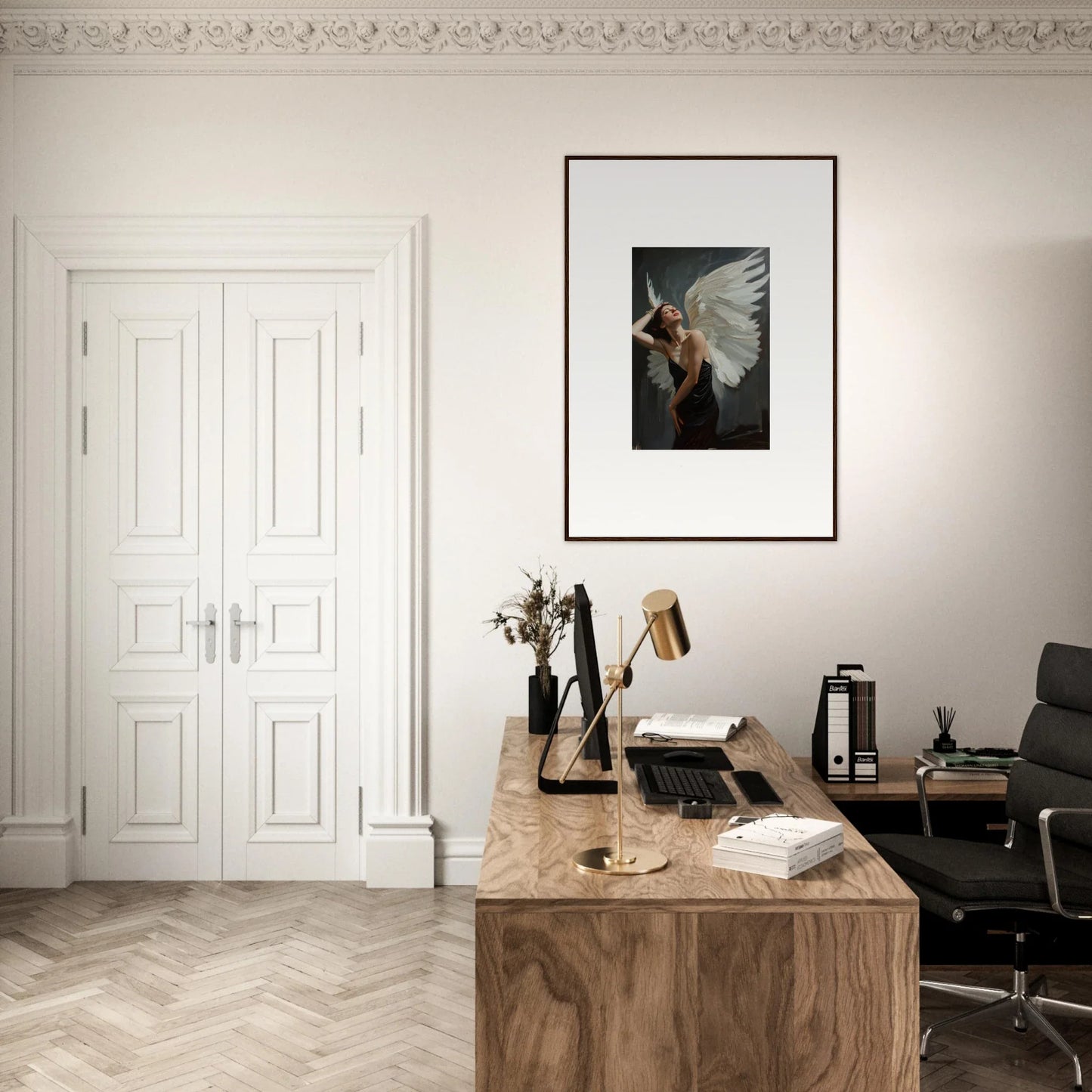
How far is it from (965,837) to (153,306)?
361cm

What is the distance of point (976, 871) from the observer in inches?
107

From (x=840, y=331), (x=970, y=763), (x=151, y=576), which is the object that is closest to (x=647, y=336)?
(x=840, y=331)

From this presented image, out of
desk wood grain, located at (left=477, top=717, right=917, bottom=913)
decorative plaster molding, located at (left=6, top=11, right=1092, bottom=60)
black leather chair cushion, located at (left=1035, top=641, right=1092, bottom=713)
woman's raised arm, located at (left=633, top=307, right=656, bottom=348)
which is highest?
decorative plaster molding, located at (left=6, top=11, right=1092, bottom=60)

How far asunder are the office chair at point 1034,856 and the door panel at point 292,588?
2169 millimetres

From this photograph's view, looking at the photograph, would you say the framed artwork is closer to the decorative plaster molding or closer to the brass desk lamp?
the decorative plaster molding

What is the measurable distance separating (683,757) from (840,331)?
1970mm

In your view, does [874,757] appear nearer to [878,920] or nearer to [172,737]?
[878,920]

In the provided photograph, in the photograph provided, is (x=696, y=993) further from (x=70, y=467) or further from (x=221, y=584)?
(x=70, y=467)

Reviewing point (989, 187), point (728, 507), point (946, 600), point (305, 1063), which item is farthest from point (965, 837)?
point (989, 187)

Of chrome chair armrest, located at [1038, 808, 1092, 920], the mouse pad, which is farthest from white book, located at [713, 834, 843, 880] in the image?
chrome chair armrest, located at [1038, 808, 1092, 920]

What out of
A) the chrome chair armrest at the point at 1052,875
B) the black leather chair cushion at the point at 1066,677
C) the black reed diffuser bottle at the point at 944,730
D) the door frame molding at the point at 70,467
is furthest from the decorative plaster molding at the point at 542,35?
the chrome chair armrest at the point at 1052,875

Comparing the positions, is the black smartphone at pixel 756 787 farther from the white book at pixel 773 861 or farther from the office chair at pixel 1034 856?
the office chair at pixel 1034 856

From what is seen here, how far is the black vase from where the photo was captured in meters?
3.31

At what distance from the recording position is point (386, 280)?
4.00m
